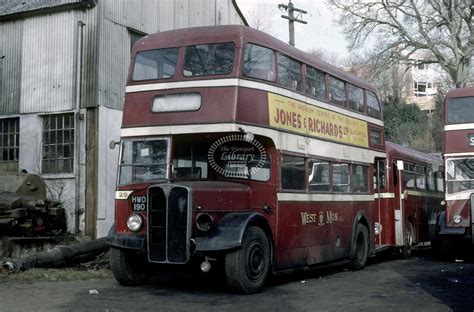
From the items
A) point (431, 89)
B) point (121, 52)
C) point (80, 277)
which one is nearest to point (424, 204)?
point (121, 52)

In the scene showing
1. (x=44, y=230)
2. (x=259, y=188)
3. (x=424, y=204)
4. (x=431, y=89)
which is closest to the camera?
(x=259, y=188)

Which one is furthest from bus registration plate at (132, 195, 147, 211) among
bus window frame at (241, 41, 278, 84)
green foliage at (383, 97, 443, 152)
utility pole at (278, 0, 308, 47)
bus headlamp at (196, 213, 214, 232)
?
→ green foliage at (383, 97, 443, 152)

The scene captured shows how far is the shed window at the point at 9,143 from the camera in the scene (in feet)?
60.3

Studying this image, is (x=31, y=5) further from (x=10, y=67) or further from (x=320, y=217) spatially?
(x=320, y=217)

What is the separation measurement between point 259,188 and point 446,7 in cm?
2782

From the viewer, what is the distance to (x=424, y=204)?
63.3 feet

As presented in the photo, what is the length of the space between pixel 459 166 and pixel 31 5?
12.7 meters

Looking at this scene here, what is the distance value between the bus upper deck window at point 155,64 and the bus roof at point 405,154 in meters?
8.50

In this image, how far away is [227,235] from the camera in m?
9.32

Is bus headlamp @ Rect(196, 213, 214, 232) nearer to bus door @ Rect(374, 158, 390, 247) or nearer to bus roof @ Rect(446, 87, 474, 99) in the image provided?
bus door @ Rect(374, 158, 390, 247)

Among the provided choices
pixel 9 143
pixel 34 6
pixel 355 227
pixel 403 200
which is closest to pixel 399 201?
pixel 403 200

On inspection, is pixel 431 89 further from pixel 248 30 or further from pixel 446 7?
pixel 248 30

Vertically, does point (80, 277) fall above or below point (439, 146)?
below

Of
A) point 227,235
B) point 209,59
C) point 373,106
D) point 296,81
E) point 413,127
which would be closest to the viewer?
point 227,235
